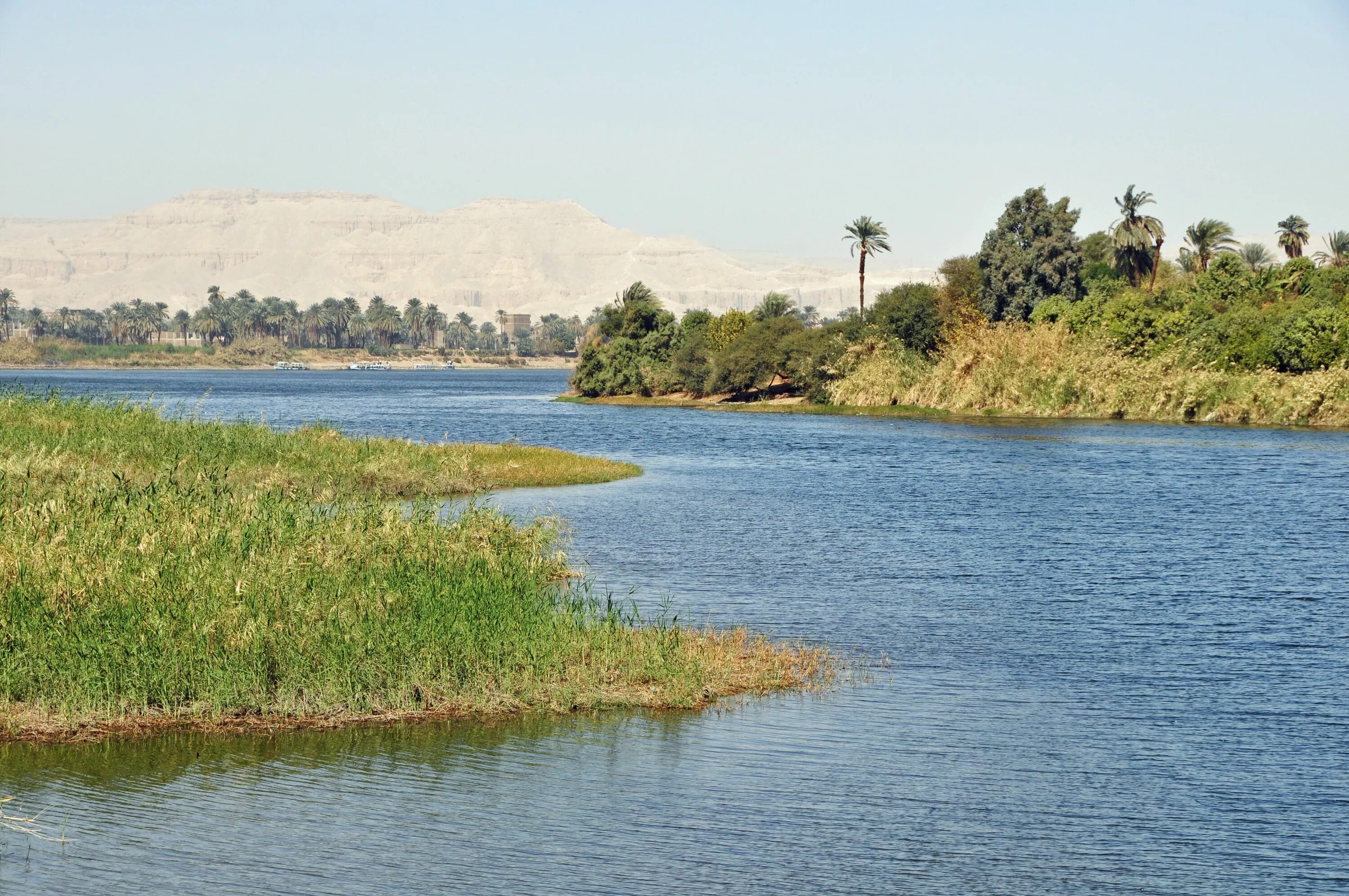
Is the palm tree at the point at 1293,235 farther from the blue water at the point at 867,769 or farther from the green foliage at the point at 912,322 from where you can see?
the blue water at the point at 867,769

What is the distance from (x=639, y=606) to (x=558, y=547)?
7.57m

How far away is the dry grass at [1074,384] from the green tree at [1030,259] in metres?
6.20

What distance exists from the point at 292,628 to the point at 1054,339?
3430 inches

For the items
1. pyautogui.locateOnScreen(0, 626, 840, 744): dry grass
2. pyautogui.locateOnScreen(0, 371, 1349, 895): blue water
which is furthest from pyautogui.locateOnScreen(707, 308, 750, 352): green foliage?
pyautogui.locateOnScreen(0, 626, 840, 744): dry grass

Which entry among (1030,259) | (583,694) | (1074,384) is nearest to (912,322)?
(1030,259)

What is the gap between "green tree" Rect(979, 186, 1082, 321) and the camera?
11112 cm

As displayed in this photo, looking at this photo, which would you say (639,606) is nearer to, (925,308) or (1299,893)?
(1299,893)

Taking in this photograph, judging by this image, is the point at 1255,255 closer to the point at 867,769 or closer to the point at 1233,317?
the point at 1233,317

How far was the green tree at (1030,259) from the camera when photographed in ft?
365

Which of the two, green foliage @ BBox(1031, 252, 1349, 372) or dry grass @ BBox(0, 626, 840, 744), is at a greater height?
green foliage @ BBox(1031, 252, 1349, 372)

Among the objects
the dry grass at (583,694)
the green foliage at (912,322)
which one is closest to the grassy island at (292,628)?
the dry grass at (583,694)

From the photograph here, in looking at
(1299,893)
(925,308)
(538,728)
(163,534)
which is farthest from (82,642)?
(925,308)

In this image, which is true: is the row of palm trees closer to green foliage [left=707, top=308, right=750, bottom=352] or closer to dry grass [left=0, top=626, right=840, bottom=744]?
green foliage [left=707, top=308, right=750, bottom=352]

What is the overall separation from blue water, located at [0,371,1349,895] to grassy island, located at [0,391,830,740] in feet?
2.22
